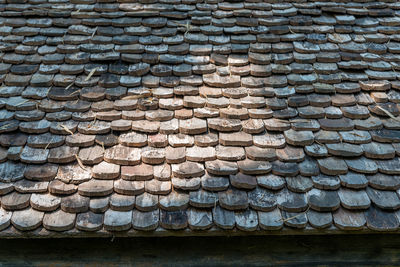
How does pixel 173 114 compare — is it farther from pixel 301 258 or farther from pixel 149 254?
pixel 301 258

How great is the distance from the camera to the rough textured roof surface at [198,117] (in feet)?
7.90

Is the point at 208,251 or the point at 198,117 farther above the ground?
the point at 198,117

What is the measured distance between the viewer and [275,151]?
8.80 feet

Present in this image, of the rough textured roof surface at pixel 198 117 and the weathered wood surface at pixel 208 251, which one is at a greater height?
the rough textured roof surface at pixel 198 117

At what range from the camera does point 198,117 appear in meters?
2.85

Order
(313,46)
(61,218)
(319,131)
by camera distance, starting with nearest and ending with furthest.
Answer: (61,218) < (319,131) < (313,46)

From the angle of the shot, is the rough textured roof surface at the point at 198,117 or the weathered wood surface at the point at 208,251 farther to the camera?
the weathered wood surface at the point at 208,251

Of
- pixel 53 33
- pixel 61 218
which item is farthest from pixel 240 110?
pixel 53 33

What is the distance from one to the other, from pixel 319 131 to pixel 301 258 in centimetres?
86

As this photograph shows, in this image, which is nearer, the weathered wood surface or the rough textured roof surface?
the rough textured roof surface

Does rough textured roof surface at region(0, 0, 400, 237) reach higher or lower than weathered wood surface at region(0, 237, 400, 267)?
higher

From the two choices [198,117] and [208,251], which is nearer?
[208,251]

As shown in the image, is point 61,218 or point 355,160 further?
point 355,160

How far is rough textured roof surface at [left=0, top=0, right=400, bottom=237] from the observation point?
241 centimetres
